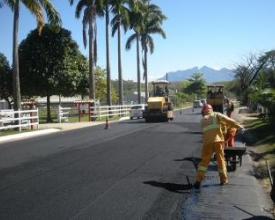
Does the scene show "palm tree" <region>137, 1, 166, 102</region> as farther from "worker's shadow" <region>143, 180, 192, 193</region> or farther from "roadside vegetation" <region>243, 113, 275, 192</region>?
"worker's shadow" <region>143, 180, 192, 193</region>

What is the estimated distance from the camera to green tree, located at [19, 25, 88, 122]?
39188mm

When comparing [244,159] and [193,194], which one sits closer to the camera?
[193,194]

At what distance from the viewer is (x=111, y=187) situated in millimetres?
10141

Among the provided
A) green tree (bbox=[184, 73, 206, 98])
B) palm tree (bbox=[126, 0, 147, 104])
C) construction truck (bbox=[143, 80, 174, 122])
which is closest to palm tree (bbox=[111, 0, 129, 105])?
palm tree (bbox=[126, 0, 147, 104])

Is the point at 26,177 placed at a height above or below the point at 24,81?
below

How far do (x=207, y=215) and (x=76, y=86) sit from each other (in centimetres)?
3512

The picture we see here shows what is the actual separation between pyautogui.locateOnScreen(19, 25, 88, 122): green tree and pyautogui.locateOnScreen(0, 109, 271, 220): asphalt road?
22975mm

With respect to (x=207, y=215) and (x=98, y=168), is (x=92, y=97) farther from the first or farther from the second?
(x=207, y=215)

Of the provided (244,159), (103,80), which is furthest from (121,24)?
(244,159)

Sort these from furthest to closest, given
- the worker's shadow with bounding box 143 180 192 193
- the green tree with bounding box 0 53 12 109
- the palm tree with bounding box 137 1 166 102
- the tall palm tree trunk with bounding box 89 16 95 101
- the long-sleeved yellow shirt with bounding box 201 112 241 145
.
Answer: the palm tree with bounding box 137 1 166 102 → the green tree with bounding box 0 53 12 109 → the tall palm tree trunk with bounding box 89 16 95 101 → the long-sleeved yellow shirt with bounding box 201 112 241 145 → the worker's shadow with bounding box 143 180 192 193

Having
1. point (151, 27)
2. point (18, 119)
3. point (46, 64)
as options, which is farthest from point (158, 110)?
point (151, 27)

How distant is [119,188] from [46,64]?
30457mm

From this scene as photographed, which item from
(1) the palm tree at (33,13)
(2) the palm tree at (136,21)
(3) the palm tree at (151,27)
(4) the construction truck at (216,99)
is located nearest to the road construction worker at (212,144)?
(1) the palm tree at (33,13)

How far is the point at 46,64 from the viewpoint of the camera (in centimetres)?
3925
